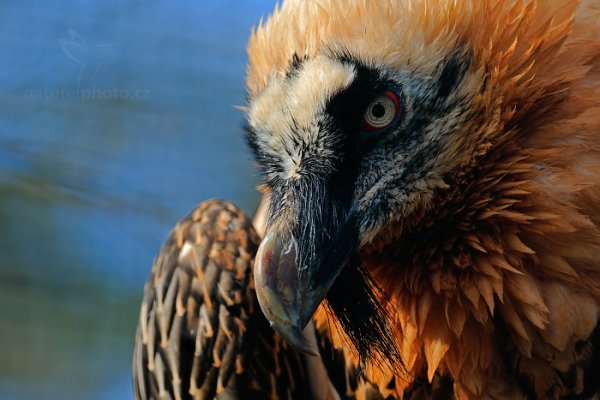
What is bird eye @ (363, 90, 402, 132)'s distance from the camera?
6.91ft

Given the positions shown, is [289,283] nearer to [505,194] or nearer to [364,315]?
[364,315]

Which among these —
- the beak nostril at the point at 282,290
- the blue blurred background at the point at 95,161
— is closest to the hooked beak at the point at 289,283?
the beak nostril at the point at 282,290

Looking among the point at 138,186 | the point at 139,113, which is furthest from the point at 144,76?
the point at 138,186

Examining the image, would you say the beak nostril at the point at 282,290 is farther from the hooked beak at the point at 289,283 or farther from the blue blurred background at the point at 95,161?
the blue blurred background at the point at 95,161

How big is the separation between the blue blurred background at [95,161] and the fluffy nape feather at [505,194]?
270 centimetres

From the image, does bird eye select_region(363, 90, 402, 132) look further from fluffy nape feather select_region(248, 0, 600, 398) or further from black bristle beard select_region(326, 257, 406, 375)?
black bristle beard select_region(326, 257, 406, 375)

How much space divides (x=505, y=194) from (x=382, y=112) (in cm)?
36

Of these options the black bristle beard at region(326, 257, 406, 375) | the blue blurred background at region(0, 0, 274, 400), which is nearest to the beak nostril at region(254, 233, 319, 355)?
the black bristle beard at region(326, 257, 406, 375)

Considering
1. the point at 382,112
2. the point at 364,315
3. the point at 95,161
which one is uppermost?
the point at 95,161

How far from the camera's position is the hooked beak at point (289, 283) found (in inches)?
76.5

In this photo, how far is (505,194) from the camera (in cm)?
205

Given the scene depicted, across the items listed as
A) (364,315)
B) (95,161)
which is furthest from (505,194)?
(95,161)

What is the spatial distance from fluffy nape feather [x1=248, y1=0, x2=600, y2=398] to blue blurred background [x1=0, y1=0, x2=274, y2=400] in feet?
8.85

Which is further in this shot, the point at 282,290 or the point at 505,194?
the point at 505,194
